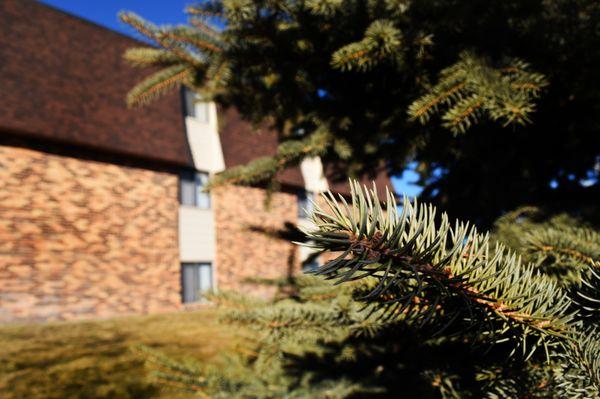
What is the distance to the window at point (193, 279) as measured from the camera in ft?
48.1

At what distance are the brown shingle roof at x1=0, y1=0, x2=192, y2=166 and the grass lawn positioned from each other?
→ 6774mm

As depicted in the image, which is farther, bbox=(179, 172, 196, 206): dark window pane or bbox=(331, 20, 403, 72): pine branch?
bbox=(179, 172, 196, 206): dark window pane

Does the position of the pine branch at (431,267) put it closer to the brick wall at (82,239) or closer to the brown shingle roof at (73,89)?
the brown shingle roof at (73,89)

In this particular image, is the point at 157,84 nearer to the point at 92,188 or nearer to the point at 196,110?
the point at 92,188

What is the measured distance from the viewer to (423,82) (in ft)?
6.49

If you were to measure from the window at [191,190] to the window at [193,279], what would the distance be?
238cm

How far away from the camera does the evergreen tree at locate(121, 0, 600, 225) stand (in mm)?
1670

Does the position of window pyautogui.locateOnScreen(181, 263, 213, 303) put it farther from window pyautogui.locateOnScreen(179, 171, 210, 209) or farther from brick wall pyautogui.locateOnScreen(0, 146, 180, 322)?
window pyautogui.locateOnScreen(179, 171, 210, 209)

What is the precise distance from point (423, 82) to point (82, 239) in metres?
12.7


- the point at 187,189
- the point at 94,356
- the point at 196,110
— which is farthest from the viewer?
the point at 196,110

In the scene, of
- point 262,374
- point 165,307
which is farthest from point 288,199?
point 262,374

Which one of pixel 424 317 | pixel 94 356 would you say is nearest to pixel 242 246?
pixel 94 356

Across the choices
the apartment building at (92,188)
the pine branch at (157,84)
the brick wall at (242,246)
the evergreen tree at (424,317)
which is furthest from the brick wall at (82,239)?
the evergreen tree at (424,317)

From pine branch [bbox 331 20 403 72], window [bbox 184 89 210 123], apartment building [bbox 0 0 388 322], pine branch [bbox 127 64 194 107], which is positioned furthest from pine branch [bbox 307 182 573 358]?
window [bbox 184 89 210 123]
